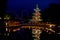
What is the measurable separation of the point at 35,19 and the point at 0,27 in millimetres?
434

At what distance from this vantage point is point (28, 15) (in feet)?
8.04

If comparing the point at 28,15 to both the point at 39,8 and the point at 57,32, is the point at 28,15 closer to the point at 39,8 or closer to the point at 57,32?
the point at 39,8

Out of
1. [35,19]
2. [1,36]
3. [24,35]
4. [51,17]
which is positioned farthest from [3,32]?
[51,17]

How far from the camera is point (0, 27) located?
2.47m

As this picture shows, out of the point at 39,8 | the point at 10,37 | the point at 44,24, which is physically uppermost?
the point at 39,8

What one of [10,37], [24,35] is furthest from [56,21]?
[10,37]

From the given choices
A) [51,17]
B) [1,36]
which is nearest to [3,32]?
[1,36]

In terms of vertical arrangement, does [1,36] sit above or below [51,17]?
below

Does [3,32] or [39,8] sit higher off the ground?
[39,8]

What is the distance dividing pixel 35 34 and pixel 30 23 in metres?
0.15

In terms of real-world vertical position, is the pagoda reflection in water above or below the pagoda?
below

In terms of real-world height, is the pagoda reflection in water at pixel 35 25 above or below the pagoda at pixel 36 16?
below

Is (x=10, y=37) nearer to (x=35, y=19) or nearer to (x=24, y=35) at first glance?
(x=24, y=35)

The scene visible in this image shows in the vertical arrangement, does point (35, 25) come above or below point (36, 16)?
below
